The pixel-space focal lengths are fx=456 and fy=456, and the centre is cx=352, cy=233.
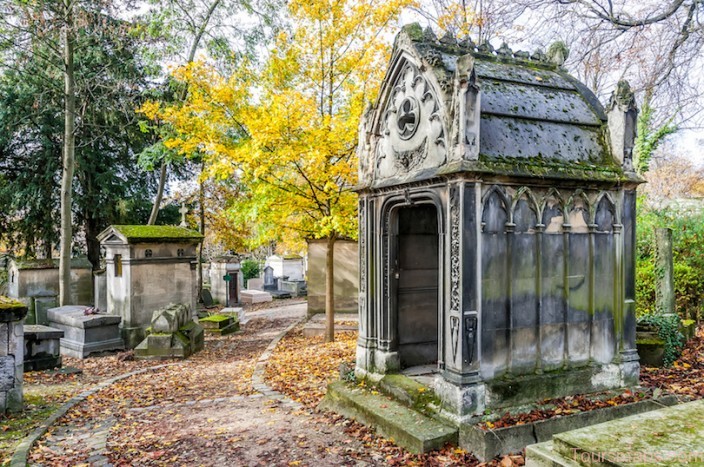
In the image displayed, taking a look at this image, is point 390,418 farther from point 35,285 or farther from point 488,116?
point 35,285

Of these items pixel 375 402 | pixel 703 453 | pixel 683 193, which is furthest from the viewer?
pixel 683 193

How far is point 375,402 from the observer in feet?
18.7

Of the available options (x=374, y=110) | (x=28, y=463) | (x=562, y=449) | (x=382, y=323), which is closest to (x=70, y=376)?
(x=28, y=463)

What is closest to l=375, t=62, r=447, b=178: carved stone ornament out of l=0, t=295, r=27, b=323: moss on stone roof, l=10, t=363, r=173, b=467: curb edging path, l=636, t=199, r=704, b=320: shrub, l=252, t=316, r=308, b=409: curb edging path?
l=252, t=316, r=308, b=409: curb edging path

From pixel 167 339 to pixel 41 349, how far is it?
2.48 meters

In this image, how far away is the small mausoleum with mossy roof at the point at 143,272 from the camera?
12180mm

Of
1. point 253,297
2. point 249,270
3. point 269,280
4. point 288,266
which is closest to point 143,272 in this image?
point 253,297

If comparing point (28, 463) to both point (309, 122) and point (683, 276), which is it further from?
point (683, 276)

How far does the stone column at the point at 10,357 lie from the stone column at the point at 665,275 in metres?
10.5

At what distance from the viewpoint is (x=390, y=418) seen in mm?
5188

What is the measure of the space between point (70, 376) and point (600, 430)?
958 cm

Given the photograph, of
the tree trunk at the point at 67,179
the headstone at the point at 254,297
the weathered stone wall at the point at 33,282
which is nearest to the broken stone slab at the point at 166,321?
the tree trunk at the point at 67,179

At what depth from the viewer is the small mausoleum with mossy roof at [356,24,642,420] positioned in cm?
496

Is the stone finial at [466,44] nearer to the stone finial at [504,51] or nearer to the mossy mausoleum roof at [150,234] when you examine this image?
the stone finial at [504,51]
